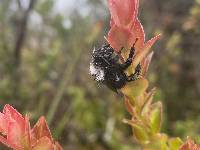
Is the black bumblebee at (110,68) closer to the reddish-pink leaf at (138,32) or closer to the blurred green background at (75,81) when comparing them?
the reddish-pink leaf at (138,32)

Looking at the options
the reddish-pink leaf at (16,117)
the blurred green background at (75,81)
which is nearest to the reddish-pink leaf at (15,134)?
the reddish-pink leaf at (16,117)

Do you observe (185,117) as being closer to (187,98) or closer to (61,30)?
(187,98)

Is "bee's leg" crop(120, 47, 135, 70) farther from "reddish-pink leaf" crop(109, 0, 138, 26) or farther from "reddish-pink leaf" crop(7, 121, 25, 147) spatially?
"reddish-pink leaf" crop(7, 121, 25, 147)

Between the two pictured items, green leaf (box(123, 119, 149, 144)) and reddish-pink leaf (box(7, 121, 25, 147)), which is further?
green leaf (box(123, 119, 149, 144))

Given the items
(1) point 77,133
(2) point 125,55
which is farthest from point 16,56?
(2) point 125,55

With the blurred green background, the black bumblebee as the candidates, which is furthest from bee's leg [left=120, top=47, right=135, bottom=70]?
the blurred green background
